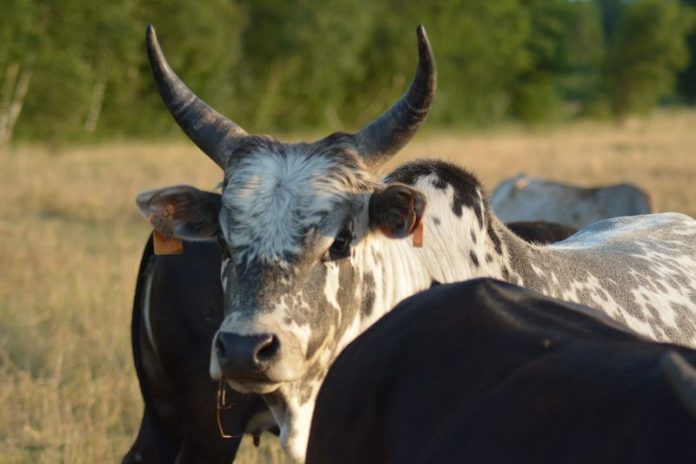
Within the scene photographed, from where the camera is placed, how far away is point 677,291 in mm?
5324

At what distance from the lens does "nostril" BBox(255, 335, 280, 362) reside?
391cm

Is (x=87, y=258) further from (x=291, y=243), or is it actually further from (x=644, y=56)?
(x=644, y=56)

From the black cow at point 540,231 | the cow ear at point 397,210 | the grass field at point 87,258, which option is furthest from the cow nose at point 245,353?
the black cow at point 540,231

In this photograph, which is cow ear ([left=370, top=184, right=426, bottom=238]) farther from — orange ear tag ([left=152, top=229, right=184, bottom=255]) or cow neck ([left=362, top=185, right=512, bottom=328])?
orange ear tag ([left=152, top=229, right=184, bottom=255])

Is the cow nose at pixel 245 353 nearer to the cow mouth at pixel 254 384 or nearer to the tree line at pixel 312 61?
the cow mouth at pixel 254 384

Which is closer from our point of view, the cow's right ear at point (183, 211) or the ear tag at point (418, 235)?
the ear tag at point (418, 235)

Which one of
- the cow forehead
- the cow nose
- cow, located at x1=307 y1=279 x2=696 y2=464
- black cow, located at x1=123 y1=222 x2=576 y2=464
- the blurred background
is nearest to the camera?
cow, located at x1=307 y1=279 x2=696 y2=464

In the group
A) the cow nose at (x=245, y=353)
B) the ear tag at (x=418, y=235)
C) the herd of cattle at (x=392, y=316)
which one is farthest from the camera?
the ear tag at (x=418, y=235)

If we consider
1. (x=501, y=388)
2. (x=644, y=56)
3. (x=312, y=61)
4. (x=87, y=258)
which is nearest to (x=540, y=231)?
(x=501, y=388)

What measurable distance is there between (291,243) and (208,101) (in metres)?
37.1

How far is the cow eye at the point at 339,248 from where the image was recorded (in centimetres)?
427

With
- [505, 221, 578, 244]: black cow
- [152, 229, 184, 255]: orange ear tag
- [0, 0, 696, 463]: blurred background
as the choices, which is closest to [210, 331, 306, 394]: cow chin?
[152, 229, 184, 255]: orange ear tag

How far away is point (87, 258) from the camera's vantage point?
1290cm

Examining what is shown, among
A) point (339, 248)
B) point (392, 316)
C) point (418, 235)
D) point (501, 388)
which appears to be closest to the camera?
point (501, 388)
